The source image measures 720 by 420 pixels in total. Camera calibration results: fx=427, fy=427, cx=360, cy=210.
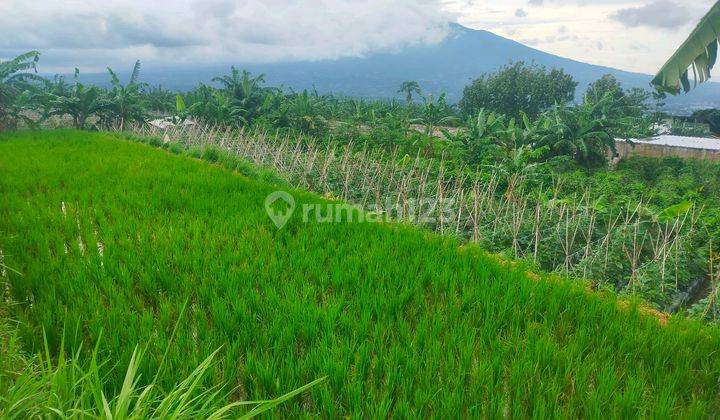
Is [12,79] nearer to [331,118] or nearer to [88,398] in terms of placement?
[331,118]

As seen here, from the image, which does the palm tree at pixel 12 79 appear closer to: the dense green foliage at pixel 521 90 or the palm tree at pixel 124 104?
the palm tree at pixel 124 104

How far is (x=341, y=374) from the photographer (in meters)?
1.67

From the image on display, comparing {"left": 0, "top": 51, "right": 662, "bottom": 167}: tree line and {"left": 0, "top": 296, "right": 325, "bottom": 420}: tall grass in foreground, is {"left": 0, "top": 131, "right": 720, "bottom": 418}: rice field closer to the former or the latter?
{"left": 0, "top": 296, "right": 325, "bottom": 420}: tall grass in foreground

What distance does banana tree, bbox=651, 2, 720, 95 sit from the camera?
3617 millimetres

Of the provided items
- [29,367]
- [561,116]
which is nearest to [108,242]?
[29,367]

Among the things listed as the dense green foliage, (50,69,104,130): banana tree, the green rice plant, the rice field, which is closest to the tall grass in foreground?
the green rice plant

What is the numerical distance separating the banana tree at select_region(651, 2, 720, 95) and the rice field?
2.52 meters

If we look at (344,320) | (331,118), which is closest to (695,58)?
(344,320)

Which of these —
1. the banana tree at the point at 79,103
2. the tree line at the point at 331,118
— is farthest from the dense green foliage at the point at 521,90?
the banana tree at the point at 79,103

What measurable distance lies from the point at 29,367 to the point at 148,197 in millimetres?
3255

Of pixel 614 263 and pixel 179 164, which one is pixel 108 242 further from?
pixel 614 263

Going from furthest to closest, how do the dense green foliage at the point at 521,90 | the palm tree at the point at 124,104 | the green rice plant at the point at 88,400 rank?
1. the dense green foliage at the point at 521,90
2. the palm tree at the point at 124,104
3. the green rice plant at the point at 88,400

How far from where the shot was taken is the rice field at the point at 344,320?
1.63 meters

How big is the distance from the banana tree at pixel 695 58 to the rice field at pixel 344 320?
2.52 meters
